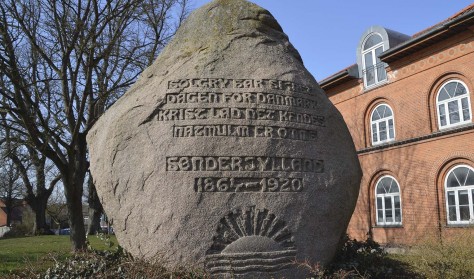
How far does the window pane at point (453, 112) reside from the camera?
16.2 m

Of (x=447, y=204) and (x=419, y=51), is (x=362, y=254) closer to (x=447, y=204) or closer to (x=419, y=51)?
(x=447, y=204)

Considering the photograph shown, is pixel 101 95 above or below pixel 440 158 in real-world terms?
above

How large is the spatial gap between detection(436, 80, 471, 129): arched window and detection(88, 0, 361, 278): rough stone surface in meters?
12.2

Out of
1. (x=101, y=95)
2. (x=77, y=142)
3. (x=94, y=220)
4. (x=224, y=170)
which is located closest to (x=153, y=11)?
(x=101, y=95)

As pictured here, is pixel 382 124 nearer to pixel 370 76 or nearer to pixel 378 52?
pixel 370 76

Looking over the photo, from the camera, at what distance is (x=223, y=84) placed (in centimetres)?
533

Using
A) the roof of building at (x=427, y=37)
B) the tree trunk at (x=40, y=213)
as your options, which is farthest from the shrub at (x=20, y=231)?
the roof of building at (x=427, y=37)

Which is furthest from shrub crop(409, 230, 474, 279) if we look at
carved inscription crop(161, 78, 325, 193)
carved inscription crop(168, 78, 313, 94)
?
carved inscription crop(168, 78, 313, 94)

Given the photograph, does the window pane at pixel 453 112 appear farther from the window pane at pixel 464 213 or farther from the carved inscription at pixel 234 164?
the carved inscription at pixel 234 164

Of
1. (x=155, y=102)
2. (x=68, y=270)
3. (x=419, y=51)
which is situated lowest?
(x=68, y=270)

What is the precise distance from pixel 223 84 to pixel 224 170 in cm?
111

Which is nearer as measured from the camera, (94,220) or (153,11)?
(153,11)

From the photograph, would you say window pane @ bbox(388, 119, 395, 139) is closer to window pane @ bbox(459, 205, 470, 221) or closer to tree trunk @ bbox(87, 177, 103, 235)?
window pane @ bbox(459, 205, 470, 221)

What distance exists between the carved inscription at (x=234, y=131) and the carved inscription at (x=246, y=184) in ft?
1.68
